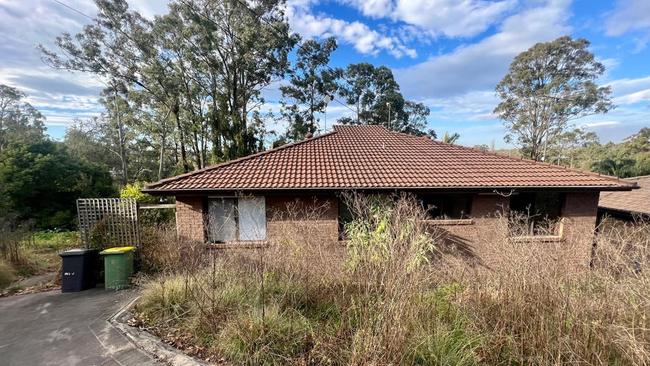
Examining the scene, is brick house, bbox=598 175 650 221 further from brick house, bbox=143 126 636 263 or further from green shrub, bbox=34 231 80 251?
green shrub, bbox=34 231 80 251

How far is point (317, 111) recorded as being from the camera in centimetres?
2856

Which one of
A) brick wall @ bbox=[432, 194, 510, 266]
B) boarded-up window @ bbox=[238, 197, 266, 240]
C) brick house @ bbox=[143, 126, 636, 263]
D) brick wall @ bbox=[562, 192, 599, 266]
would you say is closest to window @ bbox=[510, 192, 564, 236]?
brick house @ bbox=[143, 126, 636, 263]

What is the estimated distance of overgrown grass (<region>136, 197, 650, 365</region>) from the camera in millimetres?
3047

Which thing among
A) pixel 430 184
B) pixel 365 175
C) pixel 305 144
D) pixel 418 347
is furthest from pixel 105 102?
pixel 418 347

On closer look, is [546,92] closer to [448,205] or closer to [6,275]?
[448,205]

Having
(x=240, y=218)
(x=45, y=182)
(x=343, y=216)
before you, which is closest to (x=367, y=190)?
(x=343, y=216)

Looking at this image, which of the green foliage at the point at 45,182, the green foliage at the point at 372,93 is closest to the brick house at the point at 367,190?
the green foliage at the point at 45,182

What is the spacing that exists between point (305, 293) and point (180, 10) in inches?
947

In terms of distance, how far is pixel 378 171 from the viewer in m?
10.4

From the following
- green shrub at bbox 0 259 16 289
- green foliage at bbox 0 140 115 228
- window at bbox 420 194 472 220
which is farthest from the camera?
green foliage at bbox 0 140 115 228

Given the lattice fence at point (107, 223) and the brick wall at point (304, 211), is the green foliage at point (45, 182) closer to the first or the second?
the lattice fence at point (107, 223)

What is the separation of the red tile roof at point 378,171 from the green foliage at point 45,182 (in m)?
14.3

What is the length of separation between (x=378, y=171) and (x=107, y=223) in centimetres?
865

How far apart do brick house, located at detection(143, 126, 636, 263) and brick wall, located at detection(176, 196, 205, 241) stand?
0.03m
